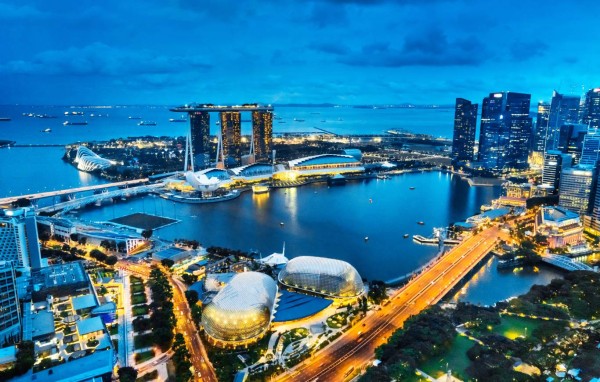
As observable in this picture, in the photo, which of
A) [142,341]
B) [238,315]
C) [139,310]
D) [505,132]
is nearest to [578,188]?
[505,132]

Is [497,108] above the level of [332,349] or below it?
above

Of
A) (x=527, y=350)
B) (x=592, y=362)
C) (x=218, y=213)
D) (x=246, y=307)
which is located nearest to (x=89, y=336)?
(x=246, y=307)

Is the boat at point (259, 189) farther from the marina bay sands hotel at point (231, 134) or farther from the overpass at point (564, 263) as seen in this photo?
the overpass at point (564, 263)

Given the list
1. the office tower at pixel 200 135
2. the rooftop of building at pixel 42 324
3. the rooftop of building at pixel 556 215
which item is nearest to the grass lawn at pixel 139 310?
the rooftop of building at pixel 42 324

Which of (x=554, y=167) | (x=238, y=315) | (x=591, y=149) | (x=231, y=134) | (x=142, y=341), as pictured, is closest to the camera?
(x=238, y=315)

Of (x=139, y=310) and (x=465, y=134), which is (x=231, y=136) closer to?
(x=465, y=134)

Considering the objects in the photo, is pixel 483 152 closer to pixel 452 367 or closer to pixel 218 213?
pixel 218 213
